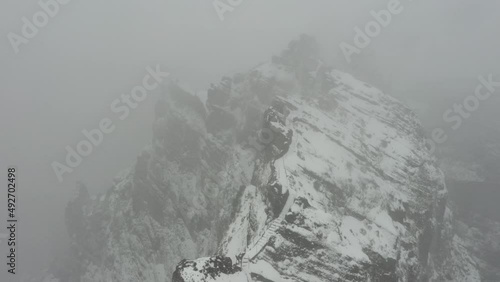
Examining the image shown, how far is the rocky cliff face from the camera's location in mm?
35125

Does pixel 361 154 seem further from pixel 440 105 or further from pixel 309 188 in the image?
pixel 440 105

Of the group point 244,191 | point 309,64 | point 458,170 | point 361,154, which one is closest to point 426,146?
point 458,170

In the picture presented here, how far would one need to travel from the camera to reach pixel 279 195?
120 ft

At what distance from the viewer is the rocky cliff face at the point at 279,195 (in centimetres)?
3512

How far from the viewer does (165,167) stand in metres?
70.8

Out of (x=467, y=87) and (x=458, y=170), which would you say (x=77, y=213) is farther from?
(x=467, y=87)

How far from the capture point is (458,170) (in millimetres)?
68312

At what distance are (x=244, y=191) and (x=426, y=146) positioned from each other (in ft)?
123

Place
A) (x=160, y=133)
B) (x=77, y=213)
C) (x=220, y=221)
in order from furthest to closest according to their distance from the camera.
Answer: (x=77, y=213) → (x=160, y=133) → (x=220, y=221)

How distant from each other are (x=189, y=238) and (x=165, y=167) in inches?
630

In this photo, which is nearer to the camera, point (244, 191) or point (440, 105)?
point (244, 191)

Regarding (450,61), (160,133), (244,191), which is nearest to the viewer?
(244,191)

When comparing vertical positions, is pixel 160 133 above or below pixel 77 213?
above

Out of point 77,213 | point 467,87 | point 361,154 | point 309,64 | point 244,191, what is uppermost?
point 467,87
